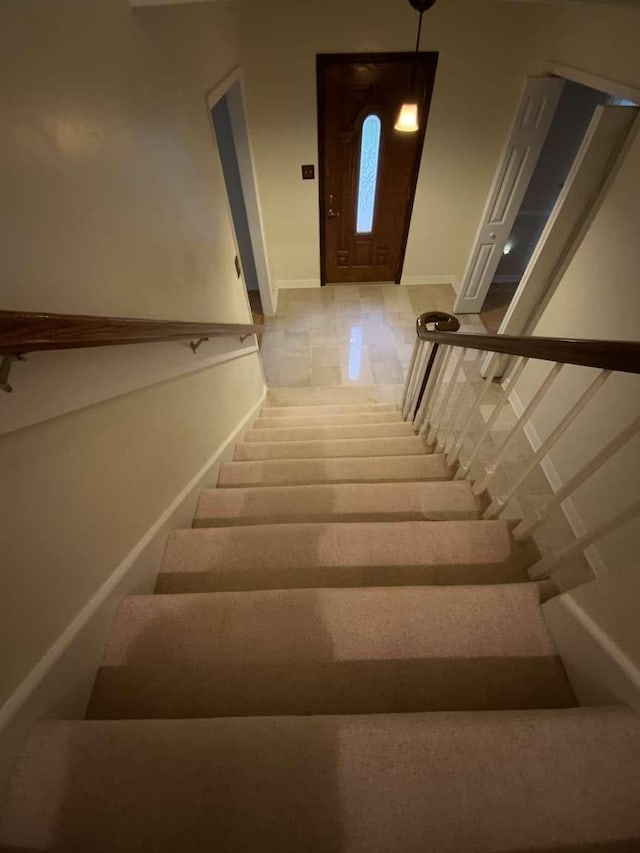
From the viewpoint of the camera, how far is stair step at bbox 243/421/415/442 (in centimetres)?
235

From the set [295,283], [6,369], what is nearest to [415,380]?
[6,369]

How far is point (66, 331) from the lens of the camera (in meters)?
0.66

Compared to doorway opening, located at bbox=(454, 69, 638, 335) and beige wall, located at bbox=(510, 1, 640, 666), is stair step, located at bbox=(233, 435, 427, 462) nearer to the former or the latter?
beige wall, located at bbox=(510, 1, 640, 666)

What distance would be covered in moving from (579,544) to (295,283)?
13.8ft

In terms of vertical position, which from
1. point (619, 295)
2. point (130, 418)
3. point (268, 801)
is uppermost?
point (619, 295)

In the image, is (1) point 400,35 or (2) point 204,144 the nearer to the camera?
(2) point 204,144

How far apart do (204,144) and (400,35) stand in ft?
6.95

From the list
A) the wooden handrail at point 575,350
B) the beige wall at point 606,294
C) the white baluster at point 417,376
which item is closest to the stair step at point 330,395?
the white baluster at point 417,376

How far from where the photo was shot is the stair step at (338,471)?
1727 mm

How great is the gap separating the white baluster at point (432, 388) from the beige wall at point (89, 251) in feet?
4.05

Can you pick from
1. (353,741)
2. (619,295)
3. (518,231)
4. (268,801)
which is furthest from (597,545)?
(518,231)

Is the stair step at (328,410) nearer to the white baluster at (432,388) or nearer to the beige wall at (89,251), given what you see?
the white baluster at (432,388)

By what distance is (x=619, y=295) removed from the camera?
1845 millimetres

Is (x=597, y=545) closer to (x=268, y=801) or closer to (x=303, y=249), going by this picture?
(x=268, y=801)
